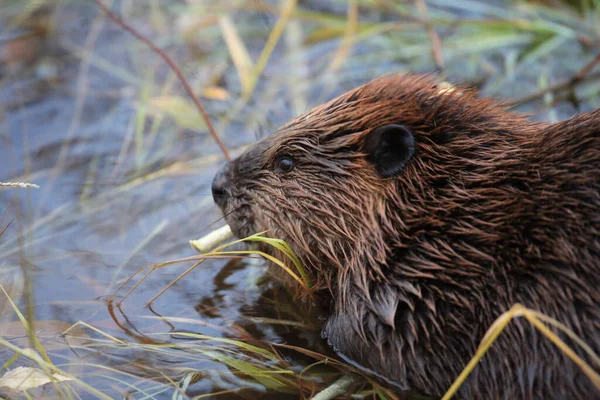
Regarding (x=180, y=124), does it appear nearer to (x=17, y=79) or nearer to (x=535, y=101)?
(x=17, y=79)

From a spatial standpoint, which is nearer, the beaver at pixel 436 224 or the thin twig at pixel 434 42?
the beaver at pixel 436 224

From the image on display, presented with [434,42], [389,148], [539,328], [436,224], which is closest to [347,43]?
[434,42]

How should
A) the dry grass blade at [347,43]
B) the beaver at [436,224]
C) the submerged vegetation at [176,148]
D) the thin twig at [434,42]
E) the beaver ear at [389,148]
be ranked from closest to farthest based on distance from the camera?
the beaver at [436,224] < the beaver ear at [389,148] < the submerged vegetation at [176,148] < the thin twig at [434,42] < the dry grass blade at [347,43]

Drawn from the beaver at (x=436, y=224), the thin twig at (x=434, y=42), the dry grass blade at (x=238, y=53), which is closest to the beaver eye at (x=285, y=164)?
the beaver at (x=436, y=224)

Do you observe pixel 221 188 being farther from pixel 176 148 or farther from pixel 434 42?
pixel 434 42

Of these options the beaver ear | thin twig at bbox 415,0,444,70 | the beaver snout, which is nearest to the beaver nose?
the beaver snout

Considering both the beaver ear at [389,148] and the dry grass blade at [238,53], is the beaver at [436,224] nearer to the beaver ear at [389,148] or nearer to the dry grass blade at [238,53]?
the beaver ear at [389,148]

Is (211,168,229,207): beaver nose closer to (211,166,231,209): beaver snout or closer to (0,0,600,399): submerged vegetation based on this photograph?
(211,166,231,209): beaver snout
